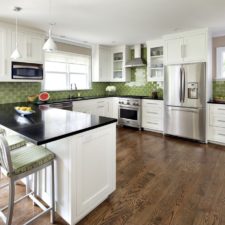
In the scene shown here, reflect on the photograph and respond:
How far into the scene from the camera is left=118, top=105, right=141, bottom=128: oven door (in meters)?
5.37

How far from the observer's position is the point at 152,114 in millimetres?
5098

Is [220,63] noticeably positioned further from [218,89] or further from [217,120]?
[217,120]

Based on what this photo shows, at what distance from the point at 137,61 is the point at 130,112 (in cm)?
150

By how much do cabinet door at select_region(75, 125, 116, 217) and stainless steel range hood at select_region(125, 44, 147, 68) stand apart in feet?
12.1

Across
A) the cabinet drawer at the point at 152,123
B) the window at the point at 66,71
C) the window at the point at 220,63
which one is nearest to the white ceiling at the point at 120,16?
the window at the point at 220,63

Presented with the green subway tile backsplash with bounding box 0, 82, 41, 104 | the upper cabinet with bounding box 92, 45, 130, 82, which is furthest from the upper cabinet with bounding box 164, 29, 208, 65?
the green subway tile backsplash with bounding box 0, 82, 41, 104

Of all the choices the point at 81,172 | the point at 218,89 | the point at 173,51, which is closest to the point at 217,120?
the point at 218,89

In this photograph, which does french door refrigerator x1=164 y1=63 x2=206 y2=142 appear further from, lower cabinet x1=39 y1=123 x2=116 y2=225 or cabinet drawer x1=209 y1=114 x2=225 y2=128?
lower cabinet x1=39 y1=123 x2=116 y2=225

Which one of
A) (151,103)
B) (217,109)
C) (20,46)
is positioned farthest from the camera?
(151,103)

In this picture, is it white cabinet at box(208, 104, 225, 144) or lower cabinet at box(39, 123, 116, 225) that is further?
white cabinet at box(208, 104, 225, 144)

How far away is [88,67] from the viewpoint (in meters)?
5.89

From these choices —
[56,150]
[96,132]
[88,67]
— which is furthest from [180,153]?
[88,67]

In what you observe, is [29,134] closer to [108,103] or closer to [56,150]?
[56,150]

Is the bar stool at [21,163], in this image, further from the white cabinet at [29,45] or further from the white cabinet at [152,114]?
the white cabinet at [152,114]
